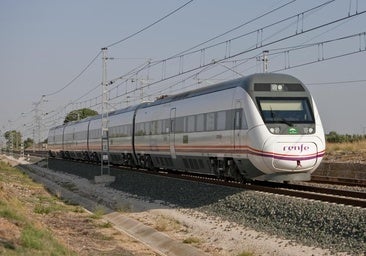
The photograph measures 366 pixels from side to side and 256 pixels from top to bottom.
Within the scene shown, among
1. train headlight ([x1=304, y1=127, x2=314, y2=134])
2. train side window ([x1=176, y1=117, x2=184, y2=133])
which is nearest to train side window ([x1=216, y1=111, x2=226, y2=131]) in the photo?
train headlight ([x1=304, y1=127, x2=314, y2=134])

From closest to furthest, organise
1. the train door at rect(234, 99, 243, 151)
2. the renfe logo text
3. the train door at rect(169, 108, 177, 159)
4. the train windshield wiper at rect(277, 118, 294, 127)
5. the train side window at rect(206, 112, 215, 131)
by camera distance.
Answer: the renfe logo text → the train windshield wiper at rect(277, 118, 294, 127) → the train door at rect(234, 99, 243, 151) → the train side window at rect(206, 112, 215, 131) → the train door at rect(169, 108, 177, 159)

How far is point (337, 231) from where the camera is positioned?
12.0 metres

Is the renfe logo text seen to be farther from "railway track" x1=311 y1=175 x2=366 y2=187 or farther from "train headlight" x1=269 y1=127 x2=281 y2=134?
"railway track" x1=311 y1=175 x2=366 y2=187

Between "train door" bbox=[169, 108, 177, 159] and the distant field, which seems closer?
"train door" bbox=[169, 108, 177, 159]

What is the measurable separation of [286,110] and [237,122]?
65.9 inches

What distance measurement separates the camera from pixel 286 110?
18422 mm

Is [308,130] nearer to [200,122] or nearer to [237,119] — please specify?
[237,119]

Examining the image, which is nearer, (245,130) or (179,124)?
(245,130)

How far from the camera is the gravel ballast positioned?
11.7m

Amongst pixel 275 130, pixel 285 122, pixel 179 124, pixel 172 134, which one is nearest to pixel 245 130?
pixel 275 130

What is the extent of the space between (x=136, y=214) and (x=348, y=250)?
10.2 metres

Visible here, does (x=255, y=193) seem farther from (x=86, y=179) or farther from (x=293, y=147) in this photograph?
(x=86, y=179)

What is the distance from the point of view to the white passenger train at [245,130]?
1745 cm

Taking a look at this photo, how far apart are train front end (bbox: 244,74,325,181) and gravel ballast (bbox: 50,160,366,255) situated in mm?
1172
